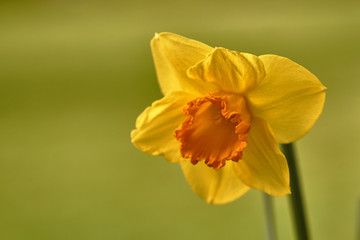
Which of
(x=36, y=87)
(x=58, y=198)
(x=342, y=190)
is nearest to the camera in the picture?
(x=342, y=190)

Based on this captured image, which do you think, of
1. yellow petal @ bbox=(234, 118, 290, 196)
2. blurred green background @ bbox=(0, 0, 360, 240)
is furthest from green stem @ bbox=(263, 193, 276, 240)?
blurred green background @ bbox=(0, 0, 360, 240)

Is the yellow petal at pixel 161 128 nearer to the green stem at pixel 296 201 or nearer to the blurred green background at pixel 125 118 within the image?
the green stem at pixel 296 201

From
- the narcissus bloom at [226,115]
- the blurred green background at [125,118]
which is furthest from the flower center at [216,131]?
the blurred green background at [125,118]

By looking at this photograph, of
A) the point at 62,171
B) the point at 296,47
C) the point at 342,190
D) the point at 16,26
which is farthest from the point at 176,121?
the point at 16,26

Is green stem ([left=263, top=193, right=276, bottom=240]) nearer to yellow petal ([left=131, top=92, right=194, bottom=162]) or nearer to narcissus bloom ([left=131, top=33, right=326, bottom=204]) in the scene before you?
narcissus bloom ([left=131, top=33, right=326, bottom=204])

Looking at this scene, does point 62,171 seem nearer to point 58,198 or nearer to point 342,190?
point 58,198

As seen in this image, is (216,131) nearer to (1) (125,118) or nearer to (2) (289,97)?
(2) (289,97)
